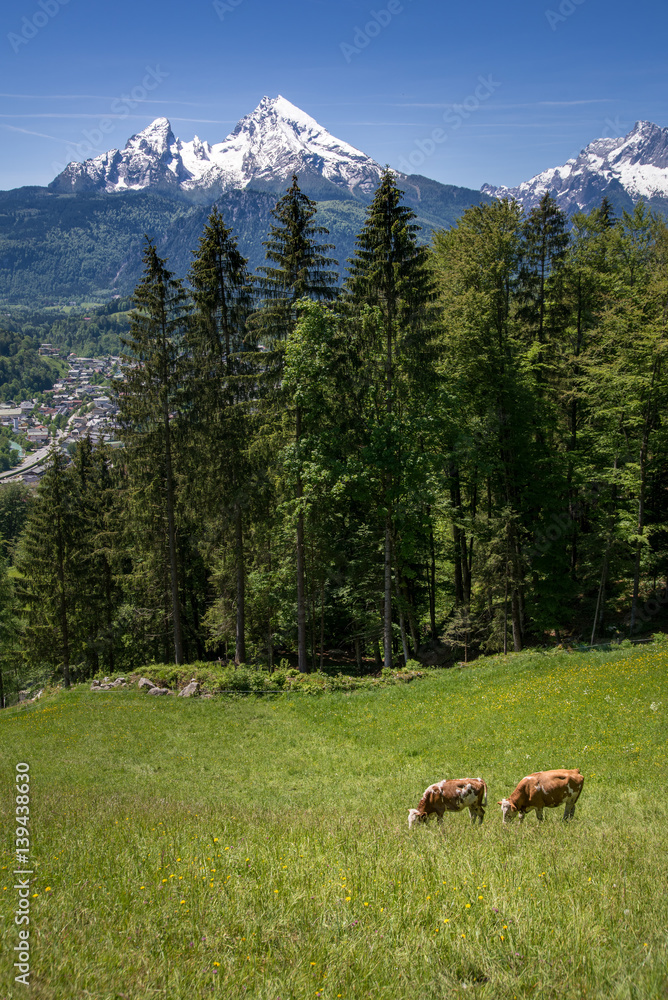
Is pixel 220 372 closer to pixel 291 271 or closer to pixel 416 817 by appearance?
pixel 291 271

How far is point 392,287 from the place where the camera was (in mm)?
21875

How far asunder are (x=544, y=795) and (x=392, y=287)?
1872 centimetres

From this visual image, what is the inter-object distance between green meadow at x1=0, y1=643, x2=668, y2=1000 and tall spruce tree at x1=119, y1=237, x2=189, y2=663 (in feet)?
46.4

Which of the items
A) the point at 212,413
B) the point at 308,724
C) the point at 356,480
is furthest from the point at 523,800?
the point at 212,413

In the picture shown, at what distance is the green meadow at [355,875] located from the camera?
4246 mm

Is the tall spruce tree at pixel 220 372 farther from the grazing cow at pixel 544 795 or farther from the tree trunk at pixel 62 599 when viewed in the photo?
the grazing cow at pixel 544 795

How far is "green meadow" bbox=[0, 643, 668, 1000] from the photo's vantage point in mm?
4246

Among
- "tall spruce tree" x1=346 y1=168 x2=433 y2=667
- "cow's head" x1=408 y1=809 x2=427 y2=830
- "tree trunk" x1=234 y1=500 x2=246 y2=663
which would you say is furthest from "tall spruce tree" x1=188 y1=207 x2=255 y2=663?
"cow's head" x1=408 y1=809 x2=427 y2=830

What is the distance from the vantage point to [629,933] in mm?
4562

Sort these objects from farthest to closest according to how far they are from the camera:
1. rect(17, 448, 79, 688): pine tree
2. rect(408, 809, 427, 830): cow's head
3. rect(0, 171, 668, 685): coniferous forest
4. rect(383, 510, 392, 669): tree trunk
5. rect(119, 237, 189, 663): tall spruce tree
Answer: rect(17, 448, 79, 688): pine tree, rect(119, 237, 189, 663): tall spruce tree, rect(383, 510, 392, 669): tree trunk, rect(0, 171, 668, 685): coniferous forest, rect(408, 809, 427, 830): cow's head

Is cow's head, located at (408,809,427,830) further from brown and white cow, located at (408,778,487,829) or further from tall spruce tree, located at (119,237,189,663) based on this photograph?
tall spruce tree, located at (119,237,189,663)

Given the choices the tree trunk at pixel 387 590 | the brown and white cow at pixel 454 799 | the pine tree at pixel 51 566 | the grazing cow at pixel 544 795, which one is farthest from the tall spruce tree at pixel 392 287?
the pine tree at pixel 51 566

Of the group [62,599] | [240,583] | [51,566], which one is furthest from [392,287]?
[62,599]

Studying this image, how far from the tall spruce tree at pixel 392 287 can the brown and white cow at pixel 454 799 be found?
13985 millimetres
